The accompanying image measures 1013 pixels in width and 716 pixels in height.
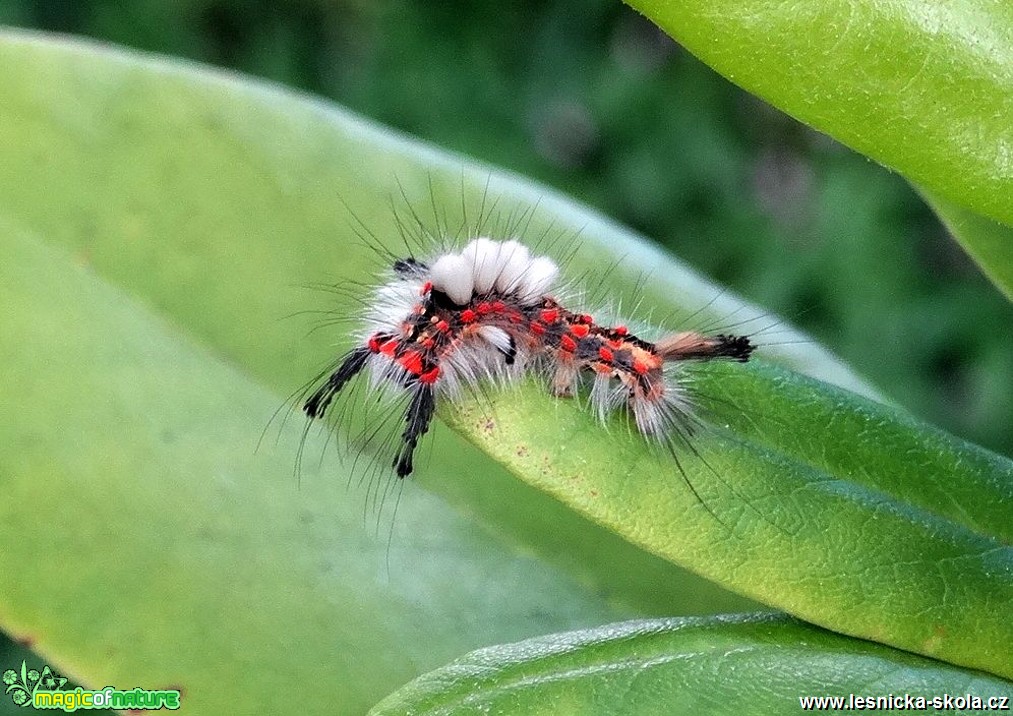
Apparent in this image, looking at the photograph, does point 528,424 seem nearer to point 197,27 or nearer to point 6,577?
point 6,577

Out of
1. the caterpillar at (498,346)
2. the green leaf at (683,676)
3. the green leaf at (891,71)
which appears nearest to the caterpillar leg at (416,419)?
the caterpillar at (498,346)

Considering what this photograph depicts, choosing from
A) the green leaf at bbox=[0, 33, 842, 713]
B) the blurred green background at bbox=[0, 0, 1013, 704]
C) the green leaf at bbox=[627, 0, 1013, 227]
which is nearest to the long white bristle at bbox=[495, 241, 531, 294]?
the green leaf at bbox=[0, 33, 842, 713]

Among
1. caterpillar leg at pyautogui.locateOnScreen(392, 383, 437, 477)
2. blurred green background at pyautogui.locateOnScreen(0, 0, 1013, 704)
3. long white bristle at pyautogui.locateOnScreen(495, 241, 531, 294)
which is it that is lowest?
caterpillar leg at pyautogui.locateOnScreen(392, 383, 437, 477)

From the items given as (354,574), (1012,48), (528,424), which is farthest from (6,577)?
(1012,48)

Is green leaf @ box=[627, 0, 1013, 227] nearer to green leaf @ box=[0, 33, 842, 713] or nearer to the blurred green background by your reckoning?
green leaf @ box=[0, 33, 842, 713]

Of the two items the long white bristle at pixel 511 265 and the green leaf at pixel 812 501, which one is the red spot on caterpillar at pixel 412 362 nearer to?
the long white bristle at pixel 511 265

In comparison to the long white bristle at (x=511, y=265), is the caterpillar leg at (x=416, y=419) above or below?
below

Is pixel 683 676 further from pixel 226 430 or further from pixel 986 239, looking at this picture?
pixel 226 430
